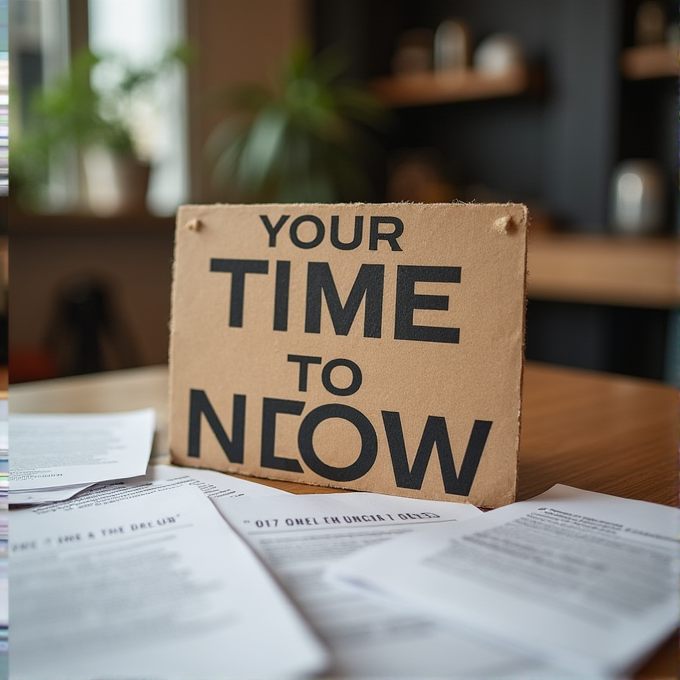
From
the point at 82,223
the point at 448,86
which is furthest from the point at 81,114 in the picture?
the point at 448,86

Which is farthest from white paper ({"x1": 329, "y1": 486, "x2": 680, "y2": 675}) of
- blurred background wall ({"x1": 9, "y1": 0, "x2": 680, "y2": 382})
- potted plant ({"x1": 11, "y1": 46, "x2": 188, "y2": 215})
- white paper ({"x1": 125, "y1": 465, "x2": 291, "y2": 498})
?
potted plant ({"x1": 11, "y1": 46, "x2": 188, "y2": 215})

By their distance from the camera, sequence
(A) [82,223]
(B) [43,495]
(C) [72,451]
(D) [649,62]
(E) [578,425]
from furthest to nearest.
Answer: (A) [82,223] → (D) [649,62] → (E) [578,425] → (C) [72,451] → (B) [43,495]

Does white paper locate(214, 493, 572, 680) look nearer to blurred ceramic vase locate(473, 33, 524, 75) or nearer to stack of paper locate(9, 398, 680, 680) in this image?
stack of paper locate(9, 398, 680, 680)

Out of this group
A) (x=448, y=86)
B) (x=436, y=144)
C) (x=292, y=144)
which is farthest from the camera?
(x=436, y=144)

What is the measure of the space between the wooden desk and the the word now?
25mm

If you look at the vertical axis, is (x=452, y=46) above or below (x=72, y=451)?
above

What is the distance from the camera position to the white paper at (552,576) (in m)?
0.35

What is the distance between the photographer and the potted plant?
109 inches

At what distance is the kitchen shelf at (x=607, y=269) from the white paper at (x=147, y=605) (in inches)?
81.6

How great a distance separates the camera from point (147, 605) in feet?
1.27

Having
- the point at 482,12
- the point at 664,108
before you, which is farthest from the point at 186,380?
the point at 482,12

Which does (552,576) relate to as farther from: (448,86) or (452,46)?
(452,46)

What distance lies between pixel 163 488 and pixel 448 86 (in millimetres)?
3108

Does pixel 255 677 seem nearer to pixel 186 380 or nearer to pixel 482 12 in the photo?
pixel 186 380
